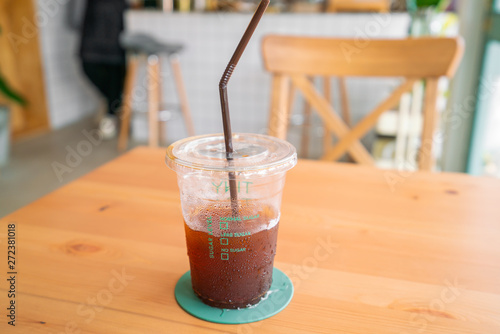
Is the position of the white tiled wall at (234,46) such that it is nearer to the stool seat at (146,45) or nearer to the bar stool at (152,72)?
the bar stool at (152,72)

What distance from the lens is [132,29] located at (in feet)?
12.2

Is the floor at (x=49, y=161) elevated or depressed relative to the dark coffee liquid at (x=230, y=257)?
depressed

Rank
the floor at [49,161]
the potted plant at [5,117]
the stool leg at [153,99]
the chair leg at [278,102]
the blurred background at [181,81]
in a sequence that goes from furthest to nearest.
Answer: the stool leg at [153,99], the potted plant at [5,117], the floor at [49,161], the blurred background at [181,81], the chair leg at [278,102]

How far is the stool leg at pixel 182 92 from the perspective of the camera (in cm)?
347

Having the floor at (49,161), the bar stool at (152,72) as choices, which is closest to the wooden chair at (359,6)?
the bar stool at (152,72)

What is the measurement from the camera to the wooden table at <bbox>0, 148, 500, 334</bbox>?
1.65 feet

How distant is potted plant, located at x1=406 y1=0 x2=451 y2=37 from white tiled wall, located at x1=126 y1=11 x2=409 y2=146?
26 cm

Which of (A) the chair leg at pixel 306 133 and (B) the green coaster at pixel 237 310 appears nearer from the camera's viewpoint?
(B) the green coaster at pixel 237 310

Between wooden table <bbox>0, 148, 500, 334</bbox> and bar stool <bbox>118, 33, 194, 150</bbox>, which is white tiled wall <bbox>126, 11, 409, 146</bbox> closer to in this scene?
bar stool <bbox>118, 33, 194, 150</bbox>

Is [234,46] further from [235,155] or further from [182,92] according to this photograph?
[235,155]

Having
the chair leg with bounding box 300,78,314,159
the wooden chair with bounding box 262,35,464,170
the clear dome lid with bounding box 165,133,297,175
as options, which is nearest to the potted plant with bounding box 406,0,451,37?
the chair leg with bounding box 300,78,314,159

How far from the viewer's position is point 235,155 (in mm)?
510

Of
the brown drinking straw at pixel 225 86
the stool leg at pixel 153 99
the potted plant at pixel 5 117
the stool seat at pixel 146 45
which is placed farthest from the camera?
the stool leg at pixel 153 99

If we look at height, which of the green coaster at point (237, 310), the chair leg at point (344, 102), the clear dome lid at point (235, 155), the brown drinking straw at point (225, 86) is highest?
the brown drinking straw at point (225, 86)
